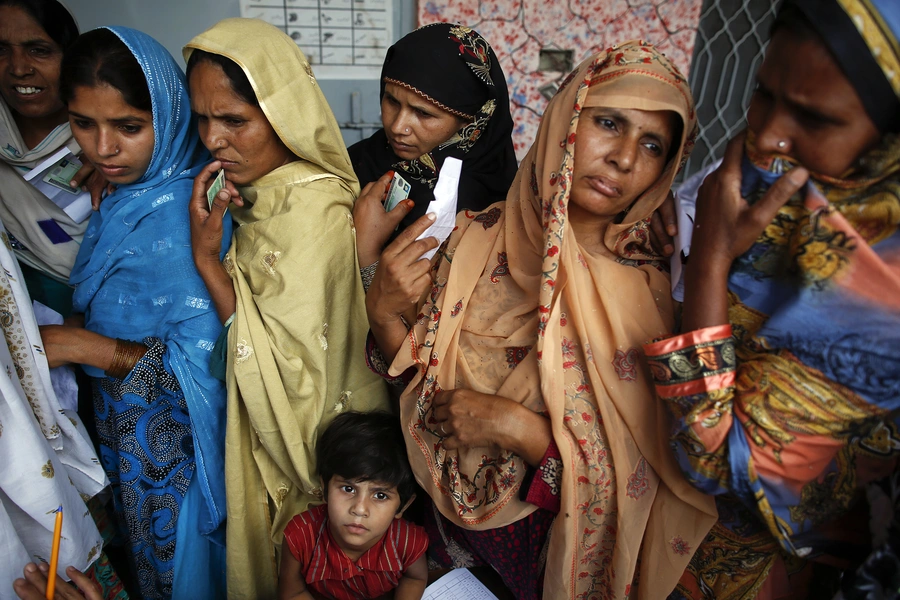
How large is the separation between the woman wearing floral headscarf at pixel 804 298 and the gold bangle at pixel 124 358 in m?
1.29

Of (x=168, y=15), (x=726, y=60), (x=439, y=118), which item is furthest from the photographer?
(x=726, y=60)

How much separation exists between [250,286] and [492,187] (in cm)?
85

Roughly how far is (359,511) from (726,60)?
3102mm

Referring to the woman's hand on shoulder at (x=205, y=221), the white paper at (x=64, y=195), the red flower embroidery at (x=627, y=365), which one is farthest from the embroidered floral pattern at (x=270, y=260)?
the red flower embroidery at (x=627, y=365)

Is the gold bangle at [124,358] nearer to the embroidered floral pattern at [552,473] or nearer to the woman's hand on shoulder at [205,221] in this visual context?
the woman's hand on shoulder at [205,221]

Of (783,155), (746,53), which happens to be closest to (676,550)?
(783,155)

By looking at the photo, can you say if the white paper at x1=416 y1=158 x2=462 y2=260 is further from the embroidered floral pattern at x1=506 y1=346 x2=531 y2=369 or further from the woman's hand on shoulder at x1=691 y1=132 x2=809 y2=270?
the woman's hand on shoulder at x1=691 y1=132 x2=809 y2=270

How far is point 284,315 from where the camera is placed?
53.9 inches

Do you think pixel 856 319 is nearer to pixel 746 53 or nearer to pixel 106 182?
pixel 106 182

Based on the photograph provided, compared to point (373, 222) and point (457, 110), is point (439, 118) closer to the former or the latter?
point (457, 110)

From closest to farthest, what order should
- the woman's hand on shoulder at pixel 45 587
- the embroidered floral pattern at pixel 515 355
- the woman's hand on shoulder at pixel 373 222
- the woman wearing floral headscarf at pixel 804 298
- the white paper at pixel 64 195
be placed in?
the woman wearing floral headscarf at pixel 804 298 < the woman's hand on shoulder at pixel 45 587 < the embroidered floral pattern at pixel 515 355 < the woman's hand on shoulder at pixel 373 222 < the white paper at pixel 64 195

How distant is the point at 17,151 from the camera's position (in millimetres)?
1656

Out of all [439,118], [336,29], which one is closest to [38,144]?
[439,118]

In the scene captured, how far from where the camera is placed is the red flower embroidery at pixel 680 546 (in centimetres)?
110
